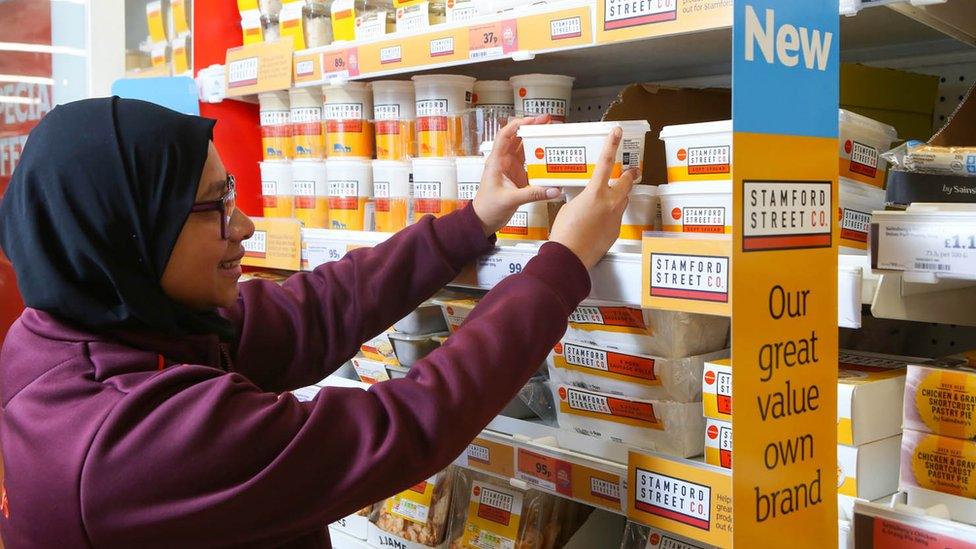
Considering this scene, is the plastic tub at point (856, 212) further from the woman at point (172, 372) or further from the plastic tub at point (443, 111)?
the plastic tub at point (443, 111)

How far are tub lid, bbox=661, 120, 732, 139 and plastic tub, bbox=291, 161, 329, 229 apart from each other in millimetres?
1087

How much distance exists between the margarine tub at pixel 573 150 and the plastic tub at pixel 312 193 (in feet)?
2.77

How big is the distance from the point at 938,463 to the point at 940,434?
0.04 metres

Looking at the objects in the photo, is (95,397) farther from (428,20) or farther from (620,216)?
(428,20)

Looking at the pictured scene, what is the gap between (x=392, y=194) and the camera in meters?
2.07

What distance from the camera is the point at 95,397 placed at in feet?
4.04

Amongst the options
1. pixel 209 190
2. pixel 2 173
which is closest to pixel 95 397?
pixel 209 190

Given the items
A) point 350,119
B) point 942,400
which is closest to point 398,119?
point 350,119

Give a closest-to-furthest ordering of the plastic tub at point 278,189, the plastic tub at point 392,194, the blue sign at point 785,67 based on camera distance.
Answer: the blue sign at point 785,67 < the plastic tub at point 392,194 < the plastic tub at point 278,189

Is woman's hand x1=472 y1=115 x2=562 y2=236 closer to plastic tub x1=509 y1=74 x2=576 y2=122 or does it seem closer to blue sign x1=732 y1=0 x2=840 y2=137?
plastic tub x1=509 y1=74 x2=576 y2=122

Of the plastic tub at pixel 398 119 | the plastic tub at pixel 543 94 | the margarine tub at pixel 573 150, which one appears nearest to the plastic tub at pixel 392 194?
the plastic tub at pixel 398 119

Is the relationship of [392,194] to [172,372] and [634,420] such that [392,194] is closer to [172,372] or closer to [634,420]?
[634,420]

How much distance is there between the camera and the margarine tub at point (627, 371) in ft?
5.12

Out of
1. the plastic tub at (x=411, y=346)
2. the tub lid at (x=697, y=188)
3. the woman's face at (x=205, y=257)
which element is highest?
the tub lid at (x=697, y=188)
